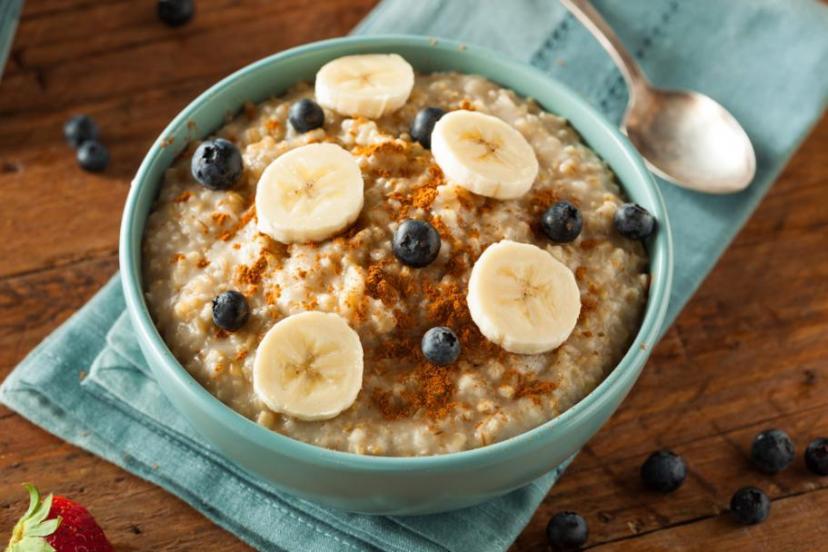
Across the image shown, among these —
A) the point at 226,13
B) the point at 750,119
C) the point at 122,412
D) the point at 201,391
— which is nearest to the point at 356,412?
the point at 201,391

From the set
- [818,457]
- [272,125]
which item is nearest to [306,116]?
[272,125]

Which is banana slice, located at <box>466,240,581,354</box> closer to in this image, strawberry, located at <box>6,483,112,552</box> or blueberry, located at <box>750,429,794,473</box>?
blueberry, located at <box>750,429,794,473</box>

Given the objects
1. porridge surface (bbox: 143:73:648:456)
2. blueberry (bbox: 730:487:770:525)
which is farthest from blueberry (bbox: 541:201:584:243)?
blueberry (bbox: 730:487:770:525)

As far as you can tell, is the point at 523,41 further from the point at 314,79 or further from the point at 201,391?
the point at 201,391

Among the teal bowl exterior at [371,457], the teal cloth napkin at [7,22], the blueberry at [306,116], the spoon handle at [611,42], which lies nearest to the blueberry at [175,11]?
the teal cloth napkin at [7,22]

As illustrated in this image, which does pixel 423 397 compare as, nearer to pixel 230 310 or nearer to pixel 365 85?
pixel 230 310

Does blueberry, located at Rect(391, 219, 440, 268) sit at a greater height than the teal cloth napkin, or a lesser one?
greater

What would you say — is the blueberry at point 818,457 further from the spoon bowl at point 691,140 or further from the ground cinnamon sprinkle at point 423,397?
the ground cinnamon sprinkle at point 423,397
